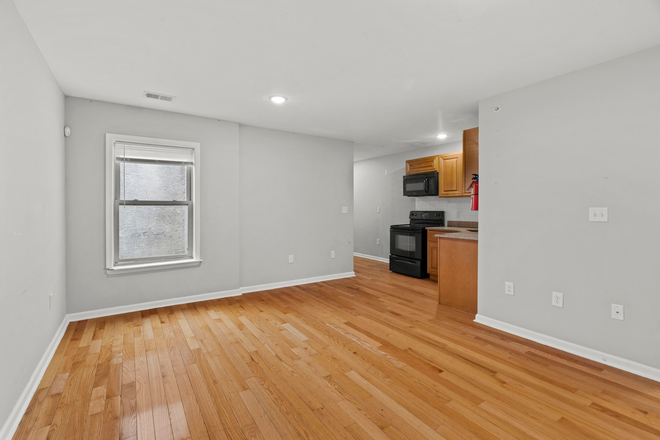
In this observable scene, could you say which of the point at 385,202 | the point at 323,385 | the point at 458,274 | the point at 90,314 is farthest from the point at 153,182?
the point at 385,202

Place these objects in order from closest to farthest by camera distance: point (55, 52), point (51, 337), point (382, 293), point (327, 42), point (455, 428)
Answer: point (455, 428) < point (327, 42) < point (55, 52) < point (51, 337) < point (382, 293)

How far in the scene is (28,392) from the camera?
6.44ft

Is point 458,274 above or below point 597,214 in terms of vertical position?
below

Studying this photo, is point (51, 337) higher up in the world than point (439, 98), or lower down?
lower down

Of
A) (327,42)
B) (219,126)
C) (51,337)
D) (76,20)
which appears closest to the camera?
(76,20)

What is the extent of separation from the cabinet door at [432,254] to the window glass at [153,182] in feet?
12.5

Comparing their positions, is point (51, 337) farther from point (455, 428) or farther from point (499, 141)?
point (499, 141)

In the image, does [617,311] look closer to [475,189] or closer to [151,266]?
[475,189]

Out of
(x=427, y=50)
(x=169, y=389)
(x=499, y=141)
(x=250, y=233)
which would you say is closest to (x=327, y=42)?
(x=427, y=50)

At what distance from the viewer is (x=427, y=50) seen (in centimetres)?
236

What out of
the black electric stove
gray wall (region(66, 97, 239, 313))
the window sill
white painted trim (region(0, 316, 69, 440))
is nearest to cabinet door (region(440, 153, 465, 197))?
the black electric stove

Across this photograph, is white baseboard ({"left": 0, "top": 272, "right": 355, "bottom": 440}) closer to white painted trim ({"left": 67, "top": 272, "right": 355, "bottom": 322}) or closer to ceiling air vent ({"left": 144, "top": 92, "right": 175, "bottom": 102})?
white painted trim ({"left": 67, "top": 272, "right": 355, "bottom": 322})

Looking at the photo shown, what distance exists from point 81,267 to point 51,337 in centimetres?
95

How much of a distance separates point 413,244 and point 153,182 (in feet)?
13.5
